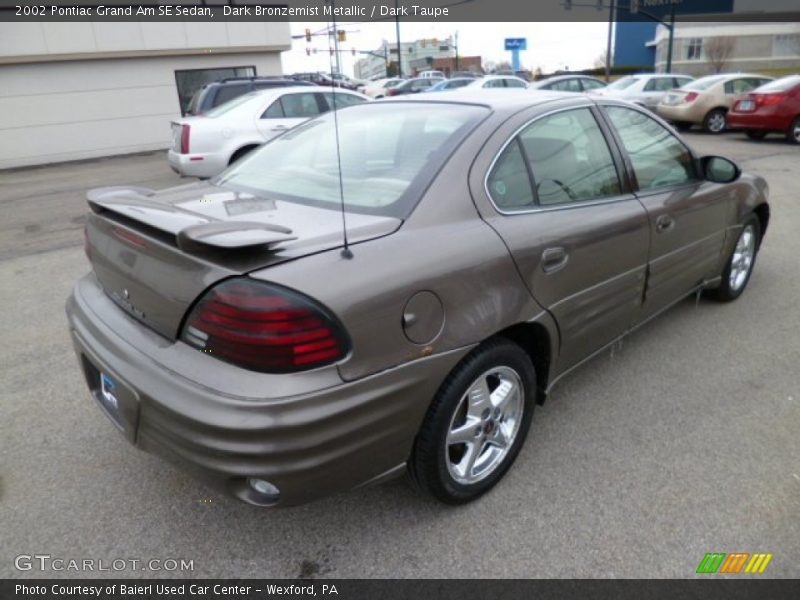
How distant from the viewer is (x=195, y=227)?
189 cm

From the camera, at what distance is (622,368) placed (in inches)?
139

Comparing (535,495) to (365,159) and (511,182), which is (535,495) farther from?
(365,159)

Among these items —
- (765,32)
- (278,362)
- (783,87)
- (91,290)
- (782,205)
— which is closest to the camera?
(278,362)

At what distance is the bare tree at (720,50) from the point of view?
50.4 meters

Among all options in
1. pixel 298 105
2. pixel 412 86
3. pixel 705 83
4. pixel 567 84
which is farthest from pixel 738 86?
pixel 412 86

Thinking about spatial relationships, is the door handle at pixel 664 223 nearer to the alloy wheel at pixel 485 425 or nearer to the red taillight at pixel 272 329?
the alloy wheel at pixel 485 425

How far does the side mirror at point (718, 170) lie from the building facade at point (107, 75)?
1586 cm

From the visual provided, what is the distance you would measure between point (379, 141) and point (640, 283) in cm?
156

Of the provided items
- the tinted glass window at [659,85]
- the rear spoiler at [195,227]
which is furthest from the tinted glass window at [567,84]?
the rear spoiler at [195,227]

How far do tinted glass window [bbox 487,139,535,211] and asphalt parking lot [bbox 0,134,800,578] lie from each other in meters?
1.16

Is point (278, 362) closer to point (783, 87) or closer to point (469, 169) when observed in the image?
point (469, 169)

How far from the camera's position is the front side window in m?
2.51

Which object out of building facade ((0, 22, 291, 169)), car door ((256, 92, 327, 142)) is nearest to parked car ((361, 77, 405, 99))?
building facade ((0, 22, 291, 169))

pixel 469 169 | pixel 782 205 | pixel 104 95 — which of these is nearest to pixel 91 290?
pixel 469 169
